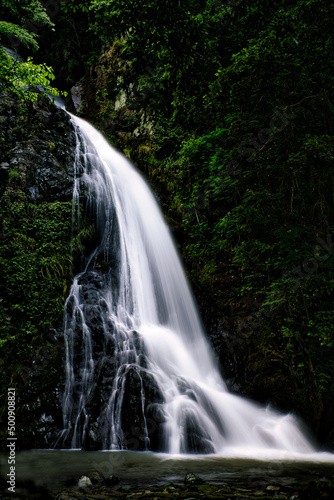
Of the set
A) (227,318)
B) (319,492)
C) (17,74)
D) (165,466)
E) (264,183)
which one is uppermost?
(17,74)

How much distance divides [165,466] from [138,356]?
251cm

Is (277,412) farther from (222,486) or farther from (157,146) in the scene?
(157,146)

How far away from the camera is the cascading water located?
5.55 meters

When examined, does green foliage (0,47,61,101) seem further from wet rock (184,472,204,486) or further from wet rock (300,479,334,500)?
wet rock (300,479,334,500)

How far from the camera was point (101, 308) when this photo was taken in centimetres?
741

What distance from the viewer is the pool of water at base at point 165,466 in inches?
141

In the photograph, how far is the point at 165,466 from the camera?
4.19 meters

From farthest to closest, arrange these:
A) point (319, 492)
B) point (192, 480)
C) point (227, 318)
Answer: point (227, 318) → point (192, 480) → point (319, 492)

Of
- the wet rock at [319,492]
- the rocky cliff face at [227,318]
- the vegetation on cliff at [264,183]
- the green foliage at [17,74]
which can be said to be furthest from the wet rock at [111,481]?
the green foliage at [17,74]

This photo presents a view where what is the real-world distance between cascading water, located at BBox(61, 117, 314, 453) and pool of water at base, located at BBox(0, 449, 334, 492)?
1.38 feet

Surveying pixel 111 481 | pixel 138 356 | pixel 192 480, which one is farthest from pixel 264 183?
pixel 111 481

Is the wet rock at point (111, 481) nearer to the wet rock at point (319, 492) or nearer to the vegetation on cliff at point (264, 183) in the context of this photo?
the wet rock at point (319, 492)

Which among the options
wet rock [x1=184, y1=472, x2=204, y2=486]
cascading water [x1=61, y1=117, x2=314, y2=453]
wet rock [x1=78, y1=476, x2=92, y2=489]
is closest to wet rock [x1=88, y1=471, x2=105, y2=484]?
wet rock [x1=78, y1=476, x2=92, y2=489]

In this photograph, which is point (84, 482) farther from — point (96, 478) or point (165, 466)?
point (165, 466)
